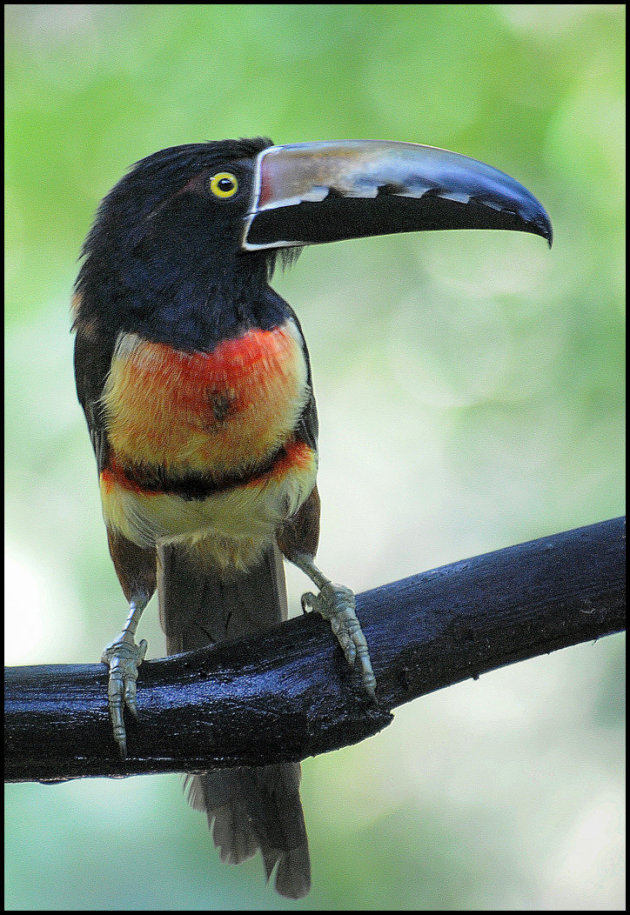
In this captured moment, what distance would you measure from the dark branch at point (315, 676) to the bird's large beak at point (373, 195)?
54cm

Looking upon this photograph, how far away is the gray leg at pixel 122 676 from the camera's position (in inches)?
58.6

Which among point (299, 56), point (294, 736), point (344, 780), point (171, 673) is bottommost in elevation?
point (294, 736)

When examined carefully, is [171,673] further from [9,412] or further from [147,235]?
[9,412]

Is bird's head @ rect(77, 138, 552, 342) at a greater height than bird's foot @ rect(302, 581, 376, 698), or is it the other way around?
bird's head @ rect(77, 138, 552, 342)

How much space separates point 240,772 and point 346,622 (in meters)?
0.47

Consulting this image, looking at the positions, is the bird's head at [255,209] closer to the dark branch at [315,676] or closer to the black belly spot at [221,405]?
the black belly spot at [221,405]

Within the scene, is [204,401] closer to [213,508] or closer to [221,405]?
[221,405]

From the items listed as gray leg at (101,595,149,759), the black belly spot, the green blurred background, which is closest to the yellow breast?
the black belly spot

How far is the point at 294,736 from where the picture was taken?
147cm

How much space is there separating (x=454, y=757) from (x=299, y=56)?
91.1 inches

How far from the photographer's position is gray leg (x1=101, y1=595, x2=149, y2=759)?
1.49 meters

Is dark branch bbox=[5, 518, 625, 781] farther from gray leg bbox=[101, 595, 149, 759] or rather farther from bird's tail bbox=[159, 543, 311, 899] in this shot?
bird's tail bbox=[159, 543, 311, 899]

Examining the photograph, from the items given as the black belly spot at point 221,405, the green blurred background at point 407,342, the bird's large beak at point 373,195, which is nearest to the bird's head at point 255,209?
the bird's large beak at point 373,195

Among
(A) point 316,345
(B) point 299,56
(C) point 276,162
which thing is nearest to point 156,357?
(C) point 276,162
